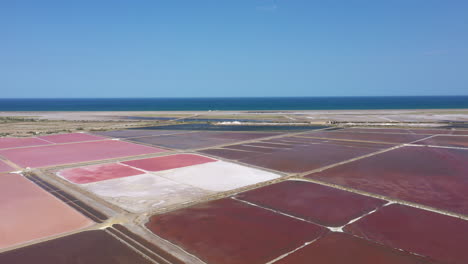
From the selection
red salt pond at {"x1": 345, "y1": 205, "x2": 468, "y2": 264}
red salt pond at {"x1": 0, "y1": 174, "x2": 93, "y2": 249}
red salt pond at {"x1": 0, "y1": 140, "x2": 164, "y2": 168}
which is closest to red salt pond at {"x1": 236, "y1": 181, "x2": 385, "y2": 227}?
red salt pond at {"x1": 345, "y1": 205, "x2": 468, "y2": 264}

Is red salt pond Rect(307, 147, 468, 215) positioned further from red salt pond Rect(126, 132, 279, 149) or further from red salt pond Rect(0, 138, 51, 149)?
red salt pond Rect(0, 138, 51, 149)

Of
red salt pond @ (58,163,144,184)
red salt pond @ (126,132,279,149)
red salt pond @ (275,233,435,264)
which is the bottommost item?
red salt pond @ (275,233,435,264)

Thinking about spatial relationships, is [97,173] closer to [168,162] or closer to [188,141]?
[168,162]

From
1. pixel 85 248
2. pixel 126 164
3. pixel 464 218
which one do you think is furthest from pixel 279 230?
pixel 126 164

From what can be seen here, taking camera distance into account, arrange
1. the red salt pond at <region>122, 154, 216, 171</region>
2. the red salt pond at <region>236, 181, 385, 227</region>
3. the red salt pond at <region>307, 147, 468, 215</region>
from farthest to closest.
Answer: the red salt pond at <region>122, 154, 216, 171</region> → the red salt pond at <region>307, 147, 468, 215</region> → the red salt pond at <region>236, 181, 385, 227</region>

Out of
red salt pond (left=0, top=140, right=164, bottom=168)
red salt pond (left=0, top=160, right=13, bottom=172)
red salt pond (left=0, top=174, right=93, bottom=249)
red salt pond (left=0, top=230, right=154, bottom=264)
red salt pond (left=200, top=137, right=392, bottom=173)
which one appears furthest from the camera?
red salt pond (left=0, top=140, right=164, bottom=168)

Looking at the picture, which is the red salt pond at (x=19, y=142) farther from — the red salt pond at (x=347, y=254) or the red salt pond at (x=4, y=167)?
the red salt pond at (x=347, y=254)
